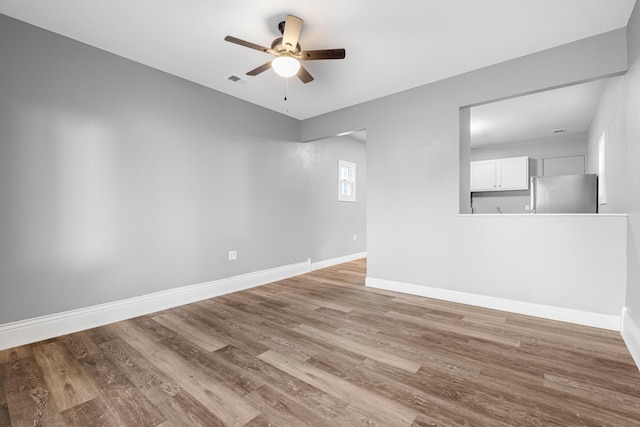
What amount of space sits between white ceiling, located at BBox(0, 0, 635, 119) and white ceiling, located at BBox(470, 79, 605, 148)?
1835 mm

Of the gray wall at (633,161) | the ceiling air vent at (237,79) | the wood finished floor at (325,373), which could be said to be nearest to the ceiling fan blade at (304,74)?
the ceiling air vent at (237,79)

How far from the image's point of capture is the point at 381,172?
3.87 metres

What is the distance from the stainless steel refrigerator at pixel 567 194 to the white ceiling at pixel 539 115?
4.63 ft

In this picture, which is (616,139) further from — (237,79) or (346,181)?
(237,79)

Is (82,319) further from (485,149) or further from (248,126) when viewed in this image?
(485,149)

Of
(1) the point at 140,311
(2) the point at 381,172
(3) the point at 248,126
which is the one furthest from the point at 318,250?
(1) the point at 140,311

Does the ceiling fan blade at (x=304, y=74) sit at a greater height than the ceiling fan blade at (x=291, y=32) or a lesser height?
lesser

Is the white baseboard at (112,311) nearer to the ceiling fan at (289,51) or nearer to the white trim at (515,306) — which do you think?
the white trim at (515,306)

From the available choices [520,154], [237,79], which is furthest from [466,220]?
[520,154]

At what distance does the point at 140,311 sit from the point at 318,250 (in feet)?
9.85

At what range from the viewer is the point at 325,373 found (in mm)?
1823

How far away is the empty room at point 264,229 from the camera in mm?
1676

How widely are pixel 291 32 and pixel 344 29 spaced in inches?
20.8

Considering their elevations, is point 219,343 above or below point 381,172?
below
